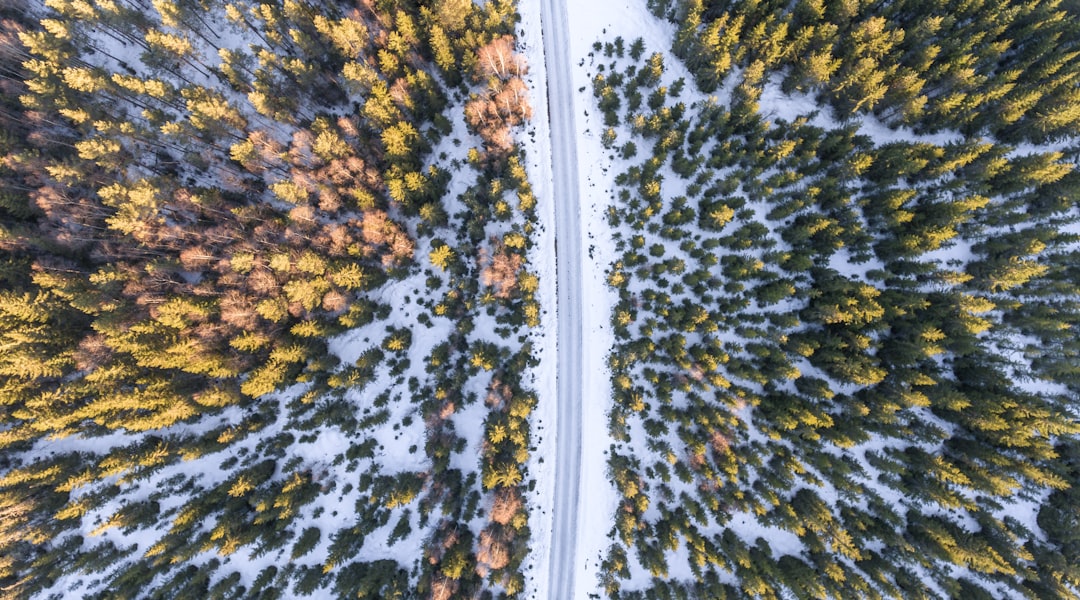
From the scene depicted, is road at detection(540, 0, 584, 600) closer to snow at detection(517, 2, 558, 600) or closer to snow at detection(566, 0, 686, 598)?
snow at detection(517, 2, 558, 600)

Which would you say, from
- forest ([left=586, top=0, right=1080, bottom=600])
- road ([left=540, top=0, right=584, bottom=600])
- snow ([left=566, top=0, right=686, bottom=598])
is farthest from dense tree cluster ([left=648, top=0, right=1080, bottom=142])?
road ([left=540, top=0, right=584, bottom=600])

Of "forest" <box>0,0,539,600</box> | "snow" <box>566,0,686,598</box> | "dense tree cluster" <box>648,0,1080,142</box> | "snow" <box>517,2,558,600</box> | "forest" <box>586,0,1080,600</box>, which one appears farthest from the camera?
"snow" <box>566,0,686,598</box>

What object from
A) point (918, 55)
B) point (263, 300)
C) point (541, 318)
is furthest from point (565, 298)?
point (918, 55)

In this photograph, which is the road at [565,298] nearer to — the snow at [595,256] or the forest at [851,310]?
the snow at [595,256]

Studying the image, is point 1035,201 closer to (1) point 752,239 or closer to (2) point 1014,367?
(2) point 1014,367

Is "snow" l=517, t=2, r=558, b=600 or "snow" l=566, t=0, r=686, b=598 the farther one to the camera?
"snow" l=566, t=0, r=686, b=598

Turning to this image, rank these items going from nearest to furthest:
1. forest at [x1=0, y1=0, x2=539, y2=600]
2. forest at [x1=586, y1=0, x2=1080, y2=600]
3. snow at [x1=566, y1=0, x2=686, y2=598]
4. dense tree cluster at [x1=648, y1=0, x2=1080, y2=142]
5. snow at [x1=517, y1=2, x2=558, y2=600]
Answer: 1. forest at [x1=0, y1=0, x2=539, y2=600]
2. forest at [x1=586, y1=0, x2=1080, y2=600]
3. dense tree cluster at [x1=648, y1=0, x2=1080, y2=142]
4. snow at [x1=517, y1=2, x2=558, y2=600]
5. snow at [x1=566, y1=0, x2=686, y2=598]
